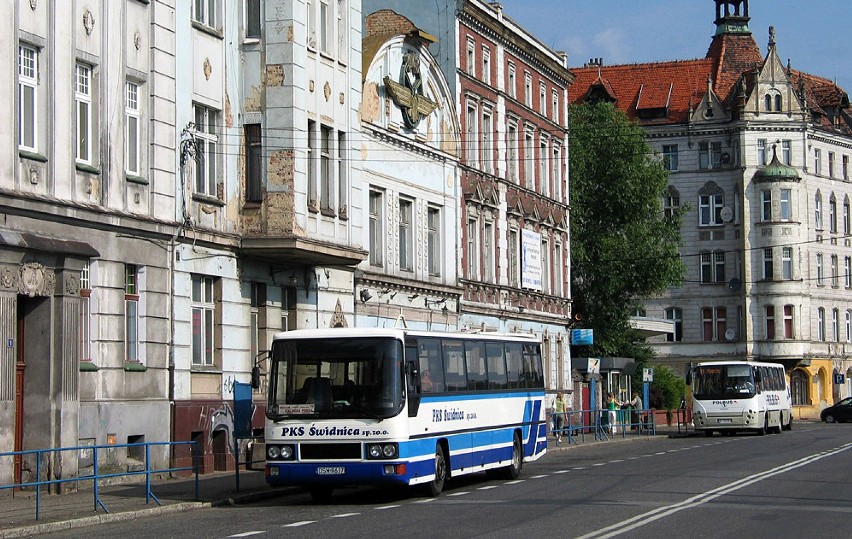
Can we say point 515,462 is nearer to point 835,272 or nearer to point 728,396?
point 728,396

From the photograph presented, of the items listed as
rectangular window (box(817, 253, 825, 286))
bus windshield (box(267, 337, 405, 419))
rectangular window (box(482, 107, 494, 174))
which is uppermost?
rectangular window (box(482, 107, 494, 174))

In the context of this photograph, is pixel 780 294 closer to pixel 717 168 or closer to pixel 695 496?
pixel 717 168

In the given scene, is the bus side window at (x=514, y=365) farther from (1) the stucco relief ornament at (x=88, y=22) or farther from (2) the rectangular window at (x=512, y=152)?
(2) the rectangular window at (x=512, y=152)

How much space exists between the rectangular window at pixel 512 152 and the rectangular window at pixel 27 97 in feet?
97.7

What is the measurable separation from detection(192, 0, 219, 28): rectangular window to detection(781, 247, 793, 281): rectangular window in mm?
65885

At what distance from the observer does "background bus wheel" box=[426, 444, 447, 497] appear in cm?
2456

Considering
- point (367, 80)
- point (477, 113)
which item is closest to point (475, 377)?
point (367, 80)

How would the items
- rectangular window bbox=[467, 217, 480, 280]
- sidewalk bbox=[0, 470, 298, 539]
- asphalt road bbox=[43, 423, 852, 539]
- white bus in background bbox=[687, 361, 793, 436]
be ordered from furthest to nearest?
white bus in background bbox=[687, 361, 793, 436], rectangular window bbox=[467, 217, 480, 280], sidewalk bbox=[0, 470, 298, 539], asphalt road bbox=[43, 423, 852, 539]

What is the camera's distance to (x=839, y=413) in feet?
257

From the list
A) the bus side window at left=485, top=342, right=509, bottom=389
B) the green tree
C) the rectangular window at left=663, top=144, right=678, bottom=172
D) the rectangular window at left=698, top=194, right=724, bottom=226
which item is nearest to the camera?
the bus side window at left=485, top=342, right=509, bottom=389

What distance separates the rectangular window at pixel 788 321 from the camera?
92750mm

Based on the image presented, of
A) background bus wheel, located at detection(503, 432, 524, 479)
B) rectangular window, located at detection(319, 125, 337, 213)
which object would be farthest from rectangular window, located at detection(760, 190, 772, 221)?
background bus wheel, located at detection(503, 432, 524, 479)

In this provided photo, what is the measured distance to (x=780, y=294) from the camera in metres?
93.1

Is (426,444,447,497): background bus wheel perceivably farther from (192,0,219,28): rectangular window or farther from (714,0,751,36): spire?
(714,0,751,36): spire
